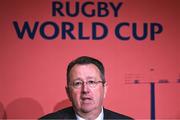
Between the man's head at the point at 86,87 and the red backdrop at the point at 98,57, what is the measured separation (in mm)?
678

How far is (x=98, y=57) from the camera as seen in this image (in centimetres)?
262

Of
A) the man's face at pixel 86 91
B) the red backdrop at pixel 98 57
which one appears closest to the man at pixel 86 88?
the man's face at pixel 86 91

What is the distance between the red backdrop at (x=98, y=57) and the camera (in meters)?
2.59

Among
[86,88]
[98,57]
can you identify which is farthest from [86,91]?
[98,57]

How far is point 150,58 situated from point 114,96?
44cm

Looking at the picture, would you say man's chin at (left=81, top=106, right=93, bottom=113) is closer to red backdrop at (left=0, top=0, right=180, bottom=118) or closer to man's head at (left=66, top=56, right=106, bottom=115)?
man's head at (left=66, top=56, right=106, bottom=115)

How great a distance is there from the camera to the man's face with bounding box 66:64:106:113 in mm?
1872

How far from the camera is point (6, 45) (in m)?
2.59

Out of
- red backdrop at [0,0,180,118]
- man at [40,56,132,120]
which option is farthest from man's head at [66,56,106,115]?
red backdrop at [0,0,180,118]

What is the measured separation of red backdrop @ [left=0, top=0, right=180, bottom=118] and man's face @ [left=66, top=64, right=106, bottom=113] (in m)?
0.69

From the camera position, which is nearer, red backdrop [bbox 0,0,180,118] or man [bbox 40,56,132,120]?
man [bbox 40,56,132,120]

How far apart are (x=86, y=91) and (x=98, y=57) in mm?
800

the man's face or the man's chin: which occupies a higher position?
the man's face

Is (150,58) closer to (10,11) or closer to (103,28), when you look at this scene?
(103,28)
